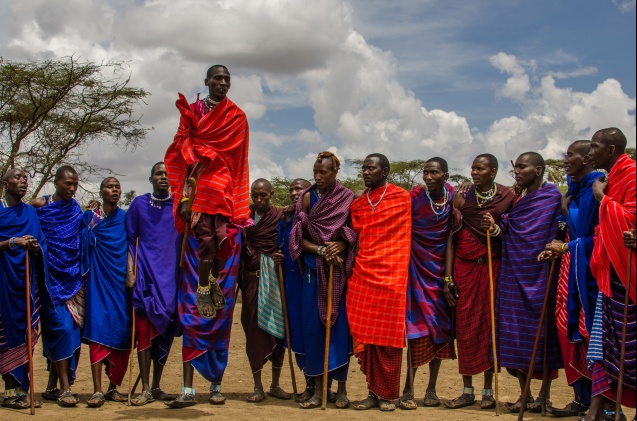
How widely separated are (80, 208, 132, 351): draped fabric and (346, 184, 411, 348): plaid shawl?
238 cm

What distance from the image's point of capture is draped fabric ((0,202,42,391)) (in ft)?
24.1

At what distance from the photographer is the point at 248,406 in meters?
7.48

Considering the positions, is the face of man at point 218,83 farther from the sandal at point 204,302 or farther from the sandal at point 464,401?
the sandal at point 464,401

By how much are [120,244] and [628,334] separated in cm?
501

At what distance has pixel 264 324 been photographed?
7.87 meters

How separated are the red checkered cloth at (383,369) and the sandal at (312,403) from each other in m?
0.56

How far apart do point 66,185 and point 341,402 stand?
3.66 meters

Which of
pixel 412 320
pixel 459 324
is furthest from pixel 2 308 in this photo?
pixel 459 324

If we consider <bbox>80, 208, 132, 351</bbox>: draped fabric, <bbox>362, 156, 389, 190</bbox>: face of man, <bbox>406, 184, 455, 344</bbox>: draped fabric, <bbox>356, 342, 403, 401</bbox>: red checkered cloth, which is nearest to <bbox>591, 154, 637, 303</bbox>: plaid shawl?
<bbox>406, 184, 455, 344</bbox>: draped fabric

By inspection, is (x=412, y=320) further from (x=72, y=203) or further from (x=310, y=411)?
(x=72, y=203)

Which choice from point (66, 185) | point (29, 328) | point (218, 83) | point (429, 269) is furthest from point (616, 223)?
point (29, 328)

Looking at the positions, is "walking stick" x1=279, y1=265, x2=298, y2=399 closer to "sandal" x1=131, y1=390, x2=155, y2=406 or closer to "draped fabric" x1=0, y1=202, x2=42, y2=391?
"sandal" x1=131, y1=390, x2=155, y2=406

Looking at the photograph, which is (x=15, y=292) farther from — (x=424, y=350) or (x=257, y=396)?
(x=424, y=350)

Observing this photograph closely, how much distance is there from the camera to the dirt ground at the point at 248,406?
274 inches
